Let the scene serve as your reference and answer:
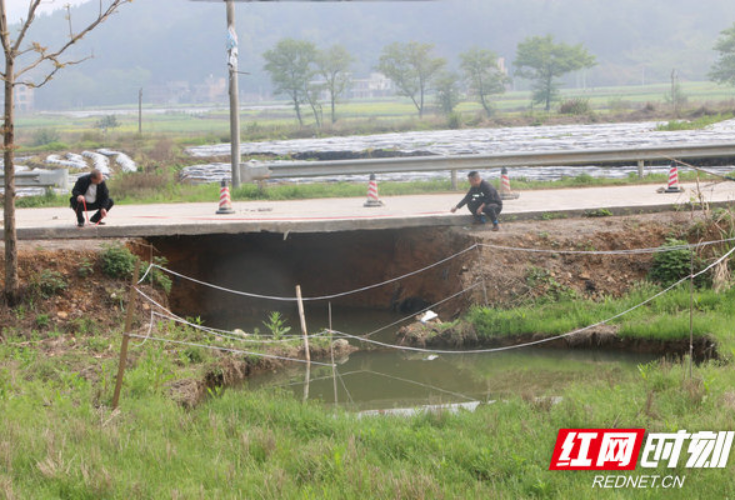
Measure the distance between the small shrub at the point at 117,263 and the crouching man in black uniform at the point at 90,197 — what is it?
1.22 meters

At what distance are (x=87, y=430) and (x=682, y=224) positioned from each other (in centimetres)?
1133

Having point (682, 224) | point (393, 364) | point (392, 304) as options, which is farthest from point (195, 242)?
point (682, 224)

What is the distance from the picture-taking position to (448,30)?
7844 inches

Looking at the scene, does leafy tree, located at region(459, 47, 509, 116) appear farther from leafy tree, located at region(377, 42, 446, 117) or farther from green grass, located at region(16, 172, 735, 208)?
green grass, located at region(16, 172, 735, 208)

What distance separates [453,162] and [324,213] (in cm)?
417

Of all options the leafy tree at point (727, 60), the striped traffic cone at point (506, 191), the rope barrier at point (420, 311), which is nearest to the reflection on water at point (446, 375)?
the rope barrier at point (420, 311)

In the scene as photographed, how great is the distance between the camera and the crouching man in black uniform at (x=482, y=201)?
47.9ft

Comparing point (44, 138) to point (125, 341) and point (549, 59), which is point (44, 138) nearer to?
point (549, 59)

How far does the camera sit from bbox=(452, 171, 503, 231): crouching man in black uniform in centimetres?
1460

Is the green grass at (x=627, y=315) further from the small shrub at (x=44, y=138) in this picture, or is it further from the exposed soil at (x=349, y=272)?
the small shrub at (x=44, y=138)

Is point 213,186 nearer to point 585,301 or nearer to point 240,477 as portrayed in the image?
point 585,301

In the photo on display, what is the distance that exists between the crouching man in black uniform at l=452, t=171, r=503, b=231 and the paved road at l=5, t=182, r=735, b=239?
14.3 inches

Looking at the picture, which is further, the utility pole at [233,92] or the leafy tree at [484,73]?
the leafy tree at [484,73]

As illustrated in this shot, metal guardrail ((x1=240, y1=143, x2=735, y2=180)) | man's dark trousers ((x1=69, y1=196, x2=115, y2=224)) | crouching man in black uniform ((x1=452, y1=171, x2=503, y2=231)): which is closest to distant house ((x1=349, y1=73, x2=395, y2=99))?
metal guardrail ((x1=240, y1=143, x2=735, y2=180))
